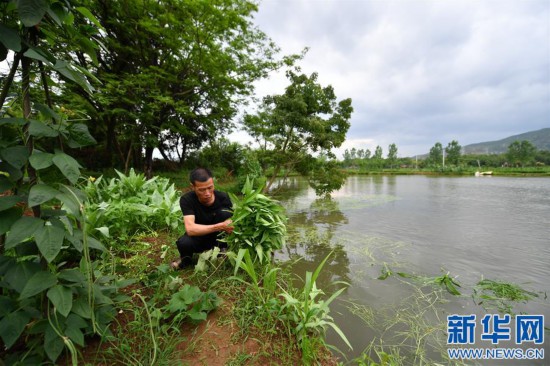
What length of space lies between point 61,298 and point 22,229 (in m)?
0.34

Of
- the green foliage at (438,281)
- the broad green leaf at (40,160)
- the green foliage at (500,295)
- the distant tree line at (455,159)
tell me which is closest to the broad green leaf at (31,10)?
the broad green leaf at (40,160)

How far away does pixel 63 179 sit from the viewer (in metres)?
1.15

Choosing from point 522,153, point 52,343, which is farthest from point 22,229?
point 522,153

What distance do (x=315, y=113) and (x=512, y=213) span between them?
717 cm

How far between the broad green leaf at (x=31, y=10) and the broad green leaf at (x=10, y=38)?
99 mm

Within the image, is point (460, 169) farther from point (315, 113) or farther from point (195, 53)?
point (195, 53)

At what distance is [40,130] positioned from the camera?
978mm

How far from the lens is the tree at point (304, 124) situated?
8.30m

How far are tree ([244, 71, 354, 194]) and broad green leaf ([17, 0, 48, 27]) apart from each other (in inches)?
301

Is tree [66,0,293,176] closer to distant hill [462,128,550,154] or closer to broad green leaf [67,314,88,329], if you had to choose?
broad green leaf [67,314,88,329]

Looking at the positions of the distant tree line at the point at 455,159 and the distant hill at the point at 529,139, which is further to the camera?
the distant hill at the point at 529,139

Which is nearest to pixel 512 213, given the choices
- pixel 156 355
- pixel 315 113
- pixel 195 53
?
pixel 315 113

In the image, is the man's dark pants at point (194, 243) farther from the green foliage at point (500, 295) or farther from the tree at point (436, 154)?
the tree at point (436, 154)

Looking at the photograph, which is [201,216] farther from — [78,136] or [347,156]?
[347,156]
